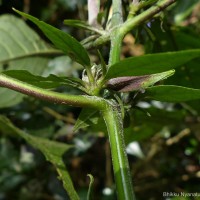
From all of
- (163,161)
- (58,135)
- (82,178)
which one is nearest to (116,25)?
(58,135)

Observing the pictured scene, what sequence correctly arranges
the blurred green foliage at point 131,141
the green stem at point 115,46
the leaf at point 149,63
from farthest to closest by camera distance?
the blurred green foliage at point 131,141 < the green stem at point 115,46 < the leaf at point 149,63

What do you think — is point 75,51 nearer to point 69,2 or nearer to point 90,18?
point 90,18

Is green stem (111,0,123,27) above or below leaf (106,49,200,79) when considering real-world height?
above

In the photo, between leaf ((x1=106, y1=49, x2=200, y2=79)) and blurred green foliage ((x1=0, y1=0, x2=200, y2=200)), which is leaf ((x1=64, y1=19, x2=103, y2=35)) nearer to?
leaf ((x1=106, y1=49, x2=200, y2=79))

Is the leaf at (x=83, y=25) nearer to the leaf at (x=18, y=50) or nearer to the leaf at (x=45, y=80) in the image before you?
the leaf at (x=45, y=80)

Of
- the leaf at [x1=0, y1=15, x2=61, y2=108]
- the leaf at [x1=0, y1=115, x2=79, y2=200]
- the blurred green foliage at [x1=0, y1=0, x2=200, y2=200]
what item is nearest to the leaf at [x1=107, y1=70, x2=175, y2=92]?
the leaf at [x1=0, y1=115, x2=79, y2=200]

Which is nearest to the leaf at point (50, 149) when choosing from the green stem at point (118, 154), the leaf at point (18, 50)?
the leaf at point (18, 50)
